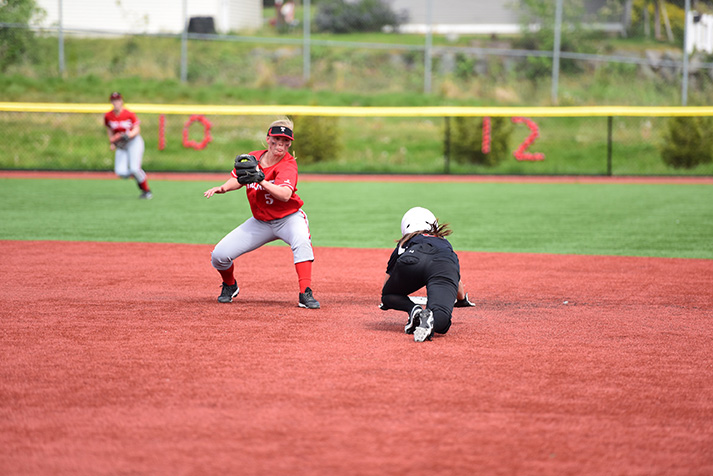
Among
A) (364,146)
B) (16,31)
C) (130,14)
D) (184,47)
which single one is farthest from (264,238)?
(130,14)

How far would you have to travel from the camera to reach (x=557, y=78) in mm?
32656

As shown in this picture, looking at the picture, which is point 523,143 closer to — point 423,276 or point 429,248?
point 429,248

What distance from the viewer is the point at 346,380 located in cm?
471

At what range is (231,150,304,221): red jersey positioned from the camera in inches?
267

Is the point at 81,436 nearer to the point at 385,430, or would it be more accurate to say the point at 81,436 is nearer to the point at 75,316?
the point at 385,430

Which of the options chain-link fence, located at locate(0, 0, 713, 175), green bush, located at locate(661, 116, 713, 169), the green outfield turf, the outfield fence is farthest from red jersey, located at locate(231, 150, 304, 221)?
green bush, located at locate(661, 116, 713, 169)

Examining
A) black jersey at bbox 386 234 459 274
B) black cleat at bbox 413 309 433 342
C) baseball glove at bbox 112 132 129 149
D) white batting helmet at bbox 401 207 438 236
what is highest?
baseball glove at bbox 112 132 129 149

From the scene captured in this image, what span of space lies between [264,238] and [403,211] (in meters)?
8.24

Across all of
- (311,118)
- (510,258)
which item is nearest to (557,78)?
(311,118)

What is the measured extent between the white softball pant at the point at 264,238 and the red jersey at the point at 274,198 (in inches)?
2.9

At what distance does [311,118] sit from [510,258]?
16.7 metres

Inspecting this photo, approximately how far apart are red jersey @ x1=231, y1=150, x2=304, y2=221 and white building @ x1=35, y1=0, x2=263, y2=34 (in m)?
27.7

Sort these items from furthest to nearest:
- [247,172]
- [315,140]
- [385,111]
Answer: [315,140] → [385,111] → [247,172]

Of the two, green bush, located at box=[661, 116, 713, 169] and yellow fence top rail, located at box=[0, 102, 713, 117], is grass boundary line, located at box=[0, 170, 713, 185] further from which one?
yellow fence top rail, located at box=[0, 102, 713, 117]
